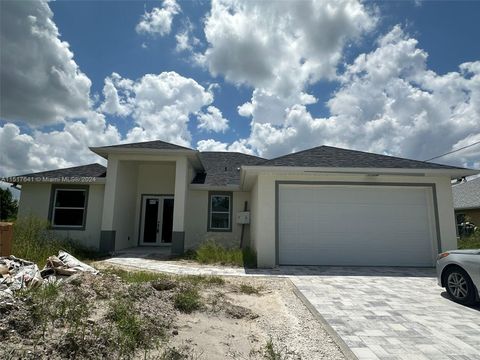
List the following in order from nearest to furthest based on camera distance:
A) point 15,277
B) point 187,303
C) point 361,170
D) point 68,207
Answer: point 187,303, point 15,277, point 361,170, point 68,207

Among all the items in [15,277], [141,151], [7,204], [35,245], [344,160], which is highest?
[141,151]

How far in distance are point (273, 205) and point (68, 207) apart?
→ 365 inches

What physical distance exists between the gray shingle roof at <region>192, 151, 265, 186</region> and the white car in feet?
26.9

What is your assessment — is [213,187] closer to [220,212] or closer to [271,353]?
[220,212]

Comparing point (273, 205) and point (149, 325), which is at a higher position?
point (273, 205)

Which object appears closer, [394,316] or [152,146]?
[394,316]

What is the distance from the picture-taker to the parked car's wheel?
17.2 ft

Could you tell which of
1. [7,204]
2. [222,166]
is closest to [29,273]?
[222,166]

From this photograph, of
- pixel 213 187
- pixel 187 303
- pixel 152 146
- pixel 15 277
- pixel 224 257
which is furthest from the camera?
pixel 213 187

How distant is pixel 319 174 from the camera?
962 centimetres

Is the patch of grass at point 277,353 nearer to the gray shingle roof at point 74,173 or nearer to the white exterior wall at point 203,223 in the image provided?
the white exterior wall at point 203,223

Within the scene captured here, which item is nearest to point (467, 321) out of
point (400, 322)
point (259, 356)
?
point (400, 322)

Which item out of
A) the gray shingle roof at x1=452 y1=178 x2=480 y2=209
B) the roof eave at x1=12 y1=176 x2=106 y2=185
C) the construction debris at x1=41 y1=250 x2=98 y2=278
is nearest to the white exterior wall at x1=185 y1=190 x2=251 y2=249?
the roof eave at x1=12 y1=176 x2=106 y2=185

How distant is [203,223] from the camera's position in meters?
13.6
